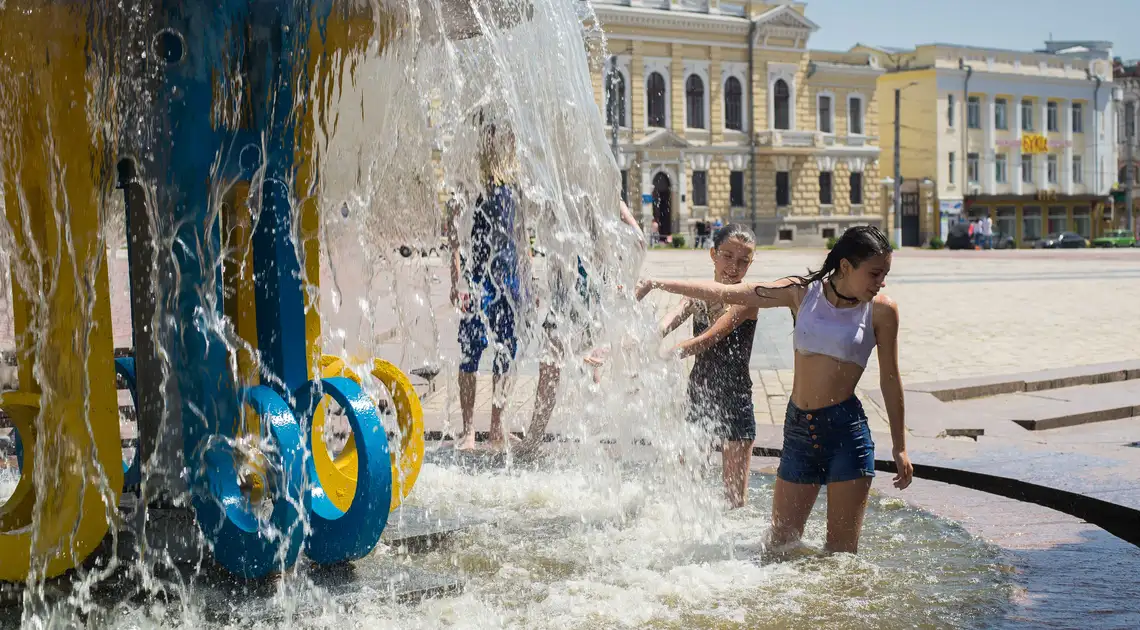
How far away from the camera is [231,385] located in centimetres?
334

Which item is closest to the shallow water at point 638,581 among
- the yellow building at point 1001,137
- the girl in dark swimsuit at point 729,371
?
the girl in dark swimsuit at point 729,371

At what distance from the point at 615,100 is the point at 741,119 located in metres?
7.47

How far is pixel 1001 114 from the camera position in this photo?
5584 cm

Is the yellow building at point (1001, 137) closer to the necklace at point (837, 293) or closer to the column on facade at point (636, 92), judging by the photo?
the column on facade at point (636, 92)

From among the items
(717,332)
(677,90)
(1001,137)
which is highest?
(677,90)

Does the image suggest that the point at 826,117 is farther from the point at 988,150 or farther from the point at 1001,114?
the point at 1001,114

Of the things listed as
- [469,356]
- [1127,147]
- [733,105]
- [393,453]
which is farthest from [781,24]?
[393,453]

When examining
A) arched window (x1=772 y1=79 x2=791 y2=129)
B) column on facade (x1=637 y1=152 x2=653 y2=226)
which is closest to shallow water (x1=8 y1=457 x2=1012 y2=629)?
column on facade (x1=637 y1=152 x2=653 y2=226)

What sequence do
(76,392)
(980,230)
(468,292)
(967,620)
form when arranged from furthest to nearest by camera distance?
(980,230) < (468,292) < (76,392) < (967,620)

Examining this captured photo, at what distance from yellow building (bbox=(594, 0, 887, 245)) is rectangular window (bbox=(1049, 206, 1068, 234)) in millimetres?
11733

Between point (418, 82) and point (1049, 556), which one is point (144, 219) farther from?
point (1049, 556)

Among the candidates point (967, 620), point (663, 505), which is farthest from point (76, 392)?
point (967, 620)

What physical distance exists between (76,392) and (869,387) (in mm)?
5646

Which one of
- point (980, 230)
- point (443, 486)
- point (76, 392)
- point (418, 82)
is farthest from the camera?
point (980, 230)
